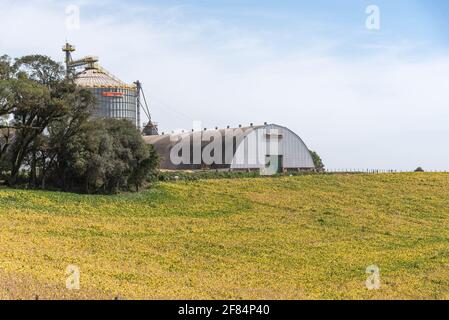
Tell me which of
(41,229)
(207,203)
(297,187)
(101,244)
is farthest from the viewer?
(297,187)

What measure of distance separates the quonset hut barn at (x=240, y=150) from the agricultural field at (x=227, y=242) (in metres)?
13.1

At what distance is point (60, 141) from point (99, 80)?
45641mm

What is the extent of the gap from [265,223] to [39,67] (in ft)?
81.3

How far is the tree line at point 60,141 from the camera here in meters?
48.0

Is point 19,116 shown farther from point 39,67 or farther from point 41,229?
point 41,229

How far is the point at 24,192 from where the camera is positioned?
44.6m

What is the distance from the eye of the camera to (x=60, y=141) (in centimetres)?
4959

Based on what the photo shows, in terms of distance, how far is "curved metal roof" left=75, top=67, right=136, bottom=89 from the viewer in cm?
9044

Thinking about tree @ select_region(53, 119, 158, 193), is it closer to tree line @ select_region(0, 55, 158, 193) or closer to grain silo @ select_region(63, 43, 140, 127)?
tree line @ select_region(0, 55, 158, 193)

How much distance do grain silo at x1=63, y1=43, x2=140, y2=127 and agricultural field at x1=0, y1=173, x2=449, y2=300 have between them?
3655 cm

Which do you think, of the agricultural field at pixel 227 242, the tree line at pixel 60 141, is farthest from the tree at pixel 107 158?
the agricultural field at pixel 227 242

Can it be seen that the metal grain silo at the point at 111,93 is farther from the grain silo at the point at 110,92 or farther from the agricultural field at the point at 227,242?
the agricultural field at the point at 227,242

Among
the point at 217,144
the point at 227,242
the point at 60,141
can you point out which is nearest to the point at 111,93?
the point at 217,144

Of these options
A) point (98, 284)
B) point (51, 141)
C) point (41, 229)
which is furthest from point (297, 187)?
point (98, 284)
